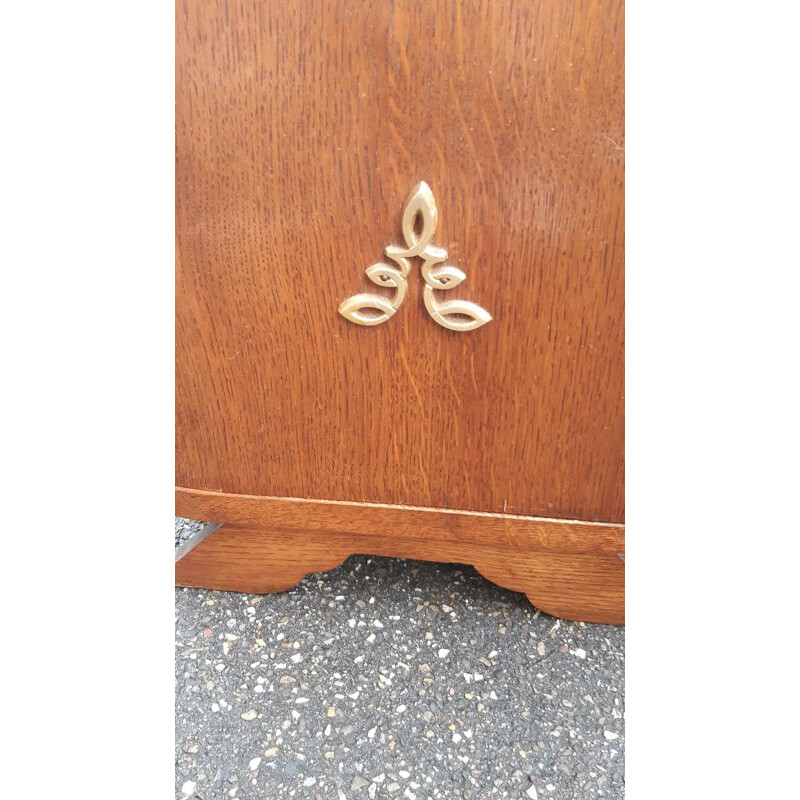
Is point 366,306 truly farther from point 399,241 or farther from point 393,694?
point 393,694

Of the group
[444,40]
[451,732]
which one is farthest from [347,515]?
[444,40]

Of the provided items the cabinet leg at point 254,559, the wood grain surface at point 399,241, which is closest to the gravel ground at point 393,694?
the cabinet leg at point 254,559

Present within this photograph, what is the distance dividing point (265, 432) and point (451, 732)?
330mm

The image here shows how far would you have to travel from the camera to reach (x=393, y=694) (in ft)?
1.91

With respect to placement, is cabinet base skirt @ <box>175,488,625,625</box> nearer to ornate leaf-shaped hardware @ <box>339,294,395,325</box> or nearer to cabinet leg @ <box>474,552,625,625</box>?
cabinet leg @ <box>474,552,625,625</box>

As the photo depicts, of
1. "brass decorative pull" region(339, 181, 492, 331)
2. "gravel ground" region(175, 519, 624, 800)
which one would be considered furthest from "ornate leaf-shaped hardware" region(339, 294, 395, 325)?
"gravel ground" region(175, 519, 624, 800)

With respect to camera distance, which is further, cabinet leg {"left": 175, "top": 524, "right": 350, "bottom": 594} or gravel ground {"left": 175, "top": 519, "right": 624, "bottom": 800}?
cabinet leg {"left": 175, "top": 524, "right": 350, "bottom": 594}

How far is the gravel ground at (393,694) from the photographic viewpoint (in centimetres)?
51

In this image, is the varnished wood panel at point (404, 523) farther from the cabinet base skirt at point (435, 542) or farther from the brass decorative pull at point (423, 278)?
the brass decorative pull at point (423, 278)

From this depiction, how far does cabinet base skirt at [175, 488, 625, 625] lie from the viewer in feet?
1.99

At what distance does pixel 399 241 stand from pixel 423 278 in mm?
38

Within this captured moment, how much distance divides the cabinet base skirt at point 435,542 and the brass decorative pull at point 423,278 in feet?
0.65

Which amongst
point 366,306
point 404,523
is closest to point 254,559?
point 404,523

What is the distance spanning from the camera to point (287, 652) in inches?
24.9
